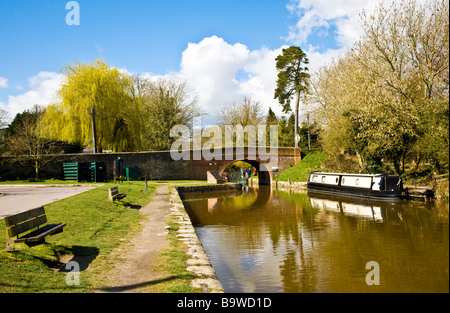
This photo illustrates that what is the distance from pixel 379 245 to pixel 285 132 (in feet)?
107

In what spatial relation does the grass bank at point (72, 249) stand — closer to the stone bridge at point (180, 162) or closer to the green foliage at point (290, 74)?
the stone bridge at point (180, 162)

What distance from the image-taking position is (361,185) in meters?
18.1

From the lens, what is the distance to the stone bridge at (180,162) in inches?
963

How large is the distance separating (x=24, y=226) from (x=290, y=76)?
31212mm

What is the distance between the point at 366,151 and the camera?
2066 cm

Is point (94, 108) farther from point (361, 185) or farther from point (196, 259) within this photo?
point (196, 259)

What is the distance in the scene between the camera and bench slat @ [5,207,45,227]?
506cm

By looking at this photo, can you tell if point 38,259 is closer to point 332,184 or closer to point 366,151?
point 332,184

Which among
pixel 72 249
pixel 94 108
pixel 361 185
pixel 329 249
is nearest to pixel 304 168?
pixel 361 185

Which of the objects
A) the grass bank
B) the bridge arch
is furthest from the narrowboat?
the grass bank

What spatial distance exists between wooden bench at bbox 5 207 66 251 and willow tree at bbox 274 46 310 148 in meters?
28.9

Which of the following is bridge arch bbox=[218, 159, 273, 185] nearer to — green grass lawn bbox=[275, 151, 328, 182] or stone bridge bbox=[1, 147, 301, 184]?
stone bridge bbox=[1, 147, 301, 184]

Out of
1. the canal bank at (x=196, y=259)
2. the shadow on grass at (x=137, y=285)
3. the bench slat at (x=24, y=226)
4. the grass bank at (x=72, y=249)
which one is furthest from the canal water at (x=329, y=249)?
the bench slat at (x=24, y=226)
